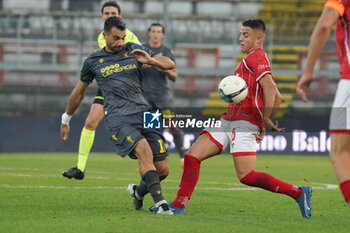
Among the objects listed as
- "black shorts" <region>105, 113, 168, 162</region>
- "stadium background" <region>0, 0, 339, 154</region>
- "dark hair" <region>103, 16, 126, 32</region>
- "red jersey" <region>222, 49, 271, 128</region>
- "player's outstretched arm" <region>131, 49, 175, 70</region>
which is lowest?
"stadium background" <region>0, 0, 339, 154</region>

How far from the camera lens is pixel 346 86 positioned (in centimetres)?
468

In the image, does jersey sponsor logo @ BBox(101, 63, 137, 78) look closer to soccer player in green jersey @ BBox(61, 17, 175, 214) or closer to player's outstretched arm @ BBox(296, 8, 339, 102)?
soccer player in green jersey @ BBox(61, 17, 175, 214)

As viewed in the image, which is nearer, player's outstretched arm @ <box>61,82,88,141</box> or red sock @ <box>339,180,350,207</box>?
red sock @ <box>339,180,350,207</box>

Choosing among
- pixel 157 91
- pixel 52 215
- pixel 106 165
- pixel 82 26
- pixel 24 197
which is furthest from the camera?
pixel 82 26

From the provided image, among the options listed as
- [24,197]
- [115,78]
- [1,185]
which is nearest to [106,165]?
[1,185]

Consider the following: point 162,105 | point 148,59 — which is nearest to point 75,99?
point 148,59

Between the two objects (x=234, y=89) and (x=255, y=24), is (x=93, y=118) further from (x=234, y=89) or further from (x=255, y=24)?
(x=234, y=89)

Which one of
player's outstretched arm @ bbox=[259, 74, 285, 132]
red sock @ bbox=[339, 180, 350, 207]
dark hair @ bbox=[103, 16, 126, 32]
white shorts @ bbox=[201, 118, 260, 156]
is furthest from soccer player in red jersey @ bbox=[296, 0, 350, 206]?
dark hair @ bbox=[103, 16, 126, 32]

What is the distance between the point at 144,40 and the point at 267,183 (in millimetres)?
12773

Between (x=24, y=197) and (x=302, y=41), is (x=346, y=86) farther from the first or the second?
(x=302, y=41)

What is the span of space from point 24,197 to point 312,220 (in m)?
2.99

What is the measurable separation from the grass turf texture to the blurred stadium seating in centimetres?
653

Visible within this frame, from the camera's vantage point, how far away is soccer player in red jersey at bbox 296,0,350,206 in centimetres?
450

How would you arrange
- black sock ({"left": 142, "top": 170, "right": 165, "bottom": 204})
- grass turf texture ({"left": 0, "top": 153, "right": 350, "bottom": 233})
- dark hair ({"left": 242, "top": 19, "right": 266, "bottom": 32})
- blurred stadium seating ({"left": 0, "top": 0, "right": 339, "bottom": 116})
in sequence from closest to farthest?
grass turf texture ({"left": 0, "top": 153, "right": 350, "bottom": 233}) → black sock ({"left": 142, "top": 170, "right": 165, "bottom": 204}) → dark hair ({"left": 242, "top": 19, "right": 266, "bottom": 32}) → blurred stadium seating ({"left": 0, "top": 0, "right": 339, "bottom": 116})
